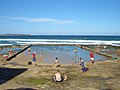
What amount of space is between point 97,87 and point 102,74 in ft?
14.6

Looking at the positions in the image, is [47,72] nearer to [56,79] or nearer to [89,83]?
[56,79]

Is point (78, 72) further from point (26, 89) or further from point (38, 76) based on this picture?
point (26, 89)

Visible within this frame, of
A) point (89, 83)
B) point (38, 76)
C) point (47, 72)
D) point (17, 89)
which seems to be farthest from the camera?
point (47, 72)

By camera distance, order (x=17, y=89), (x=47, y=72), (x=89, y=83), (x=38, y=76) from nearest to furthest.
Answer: (x=17, y=89) < (x=89, y=83) < (x=38, y=76) < (x=47, y=72)

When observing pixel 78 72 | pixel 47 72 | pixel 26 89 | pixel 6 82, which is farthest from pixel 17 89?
pixel 78 72

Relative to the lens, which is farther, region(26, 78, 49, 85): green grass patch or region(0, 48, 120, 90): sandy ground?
region(26, 78, 49, 85): green grass patch

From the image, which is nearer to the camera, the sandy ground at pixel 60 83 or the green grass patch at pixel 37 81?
the sandy ground at pixel 60 83

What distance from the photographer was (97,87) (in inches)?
565

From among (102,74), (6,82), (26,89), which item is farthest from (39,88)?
(102,74)

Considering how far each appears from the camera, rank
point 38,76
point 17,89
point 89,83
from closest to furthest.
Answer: point 17,89 < point 89,83 < point 38,76

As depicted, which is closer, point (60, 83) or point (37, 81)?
point (60, 83)

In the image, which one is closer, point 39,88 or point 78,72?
point 39,88

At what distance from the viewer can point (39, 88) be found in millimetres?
14164

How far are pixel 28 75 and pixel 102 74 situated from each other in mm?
6201
